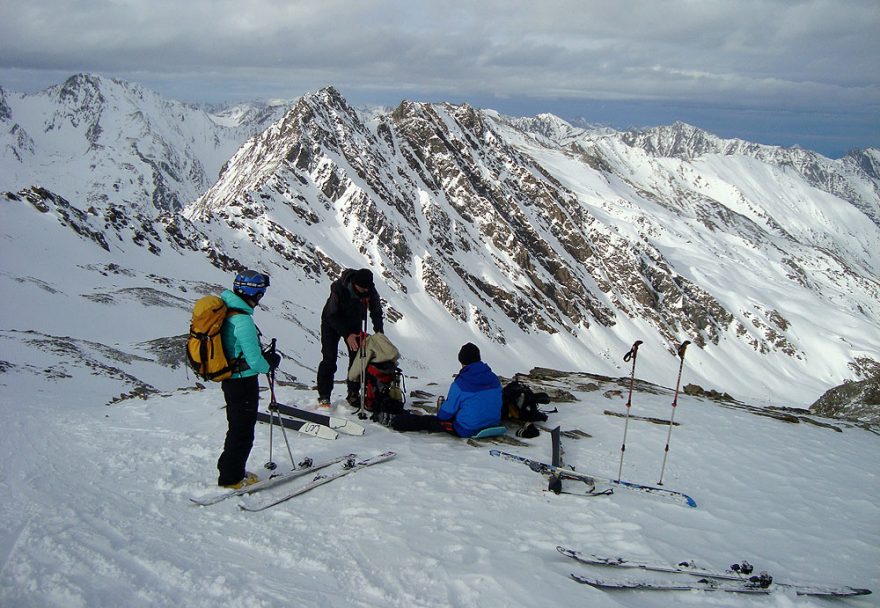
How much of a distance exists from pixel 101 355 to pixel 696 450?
20760 millimetres

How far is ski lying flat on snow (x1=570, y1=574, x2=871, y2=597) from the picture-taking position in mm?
6129

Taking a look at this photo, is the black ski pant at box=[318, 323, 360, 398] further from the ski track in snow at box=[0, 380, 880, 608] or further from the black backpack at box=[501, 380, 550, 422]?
the black backpack at box=[501, 380, 550, 422]

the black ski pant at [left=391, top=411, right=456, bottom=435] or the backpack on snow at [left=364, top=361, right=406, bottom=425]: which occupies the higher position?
the backpack on snow at [left=364, top=361, right=406, bottom=425]

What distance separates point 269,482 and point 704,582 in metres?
5.92

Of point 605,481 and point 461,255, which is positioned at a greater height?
point 461,255

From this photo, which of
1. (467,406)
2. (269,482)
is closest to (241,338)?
(269,482)

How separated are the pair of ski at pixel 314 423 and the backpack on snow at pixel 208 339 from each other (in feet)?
10.2

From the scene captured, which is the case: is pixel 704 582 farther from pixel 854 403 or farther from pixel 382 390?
pixel 854 403

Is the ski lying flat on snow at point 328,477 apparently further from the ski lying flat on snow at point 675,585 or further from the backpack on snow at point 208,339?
the ski lying flat on snow at point 675,585

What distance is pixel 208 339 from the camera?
7.57 meters

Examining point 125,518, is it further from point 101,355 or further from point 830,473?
point 101,355

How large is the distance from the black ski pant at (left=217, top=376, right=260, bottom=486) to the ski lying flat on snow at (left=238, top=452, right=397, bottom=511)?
0.82 meters

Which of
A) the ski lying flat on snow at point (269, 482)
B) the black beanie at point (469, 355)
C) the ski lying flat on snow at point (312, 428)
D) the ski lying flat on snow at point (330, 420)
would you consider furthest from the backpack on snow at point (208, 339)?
the black beanie at point (469, 355)

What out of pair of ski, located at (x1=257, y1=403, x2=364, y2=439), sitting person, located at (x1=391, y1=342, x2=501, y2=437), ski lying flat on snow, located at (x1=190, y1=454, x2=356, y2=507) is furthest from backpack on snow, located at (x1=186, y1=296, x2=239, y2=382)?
sitting person, located at (x1=391, y1=342, x2=501, y2=437)
